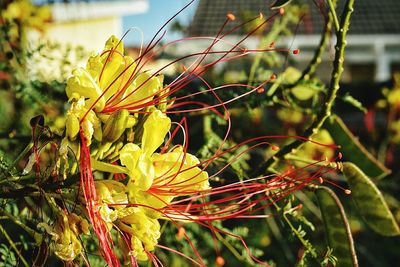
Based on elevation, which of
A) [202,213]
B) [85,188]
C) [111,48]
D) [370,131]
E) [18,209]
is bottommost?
[370,131]

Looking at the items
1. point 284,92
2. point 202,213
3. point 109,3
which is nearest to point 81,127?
point 202,213

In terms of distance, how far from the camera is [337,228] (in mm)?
1339

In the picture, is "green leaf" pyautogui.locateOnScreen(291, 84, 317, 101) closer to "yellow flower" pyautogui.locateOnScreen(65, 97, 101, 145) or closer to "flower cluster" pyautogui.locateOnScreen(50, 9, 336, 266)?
"flower cluster" pyautogui.locateOnScreen(50, 9, 336, 266)

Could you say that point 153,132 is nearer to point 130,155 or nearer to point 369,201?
point 130,155

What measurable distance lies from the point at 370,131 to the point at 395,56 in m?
9.63

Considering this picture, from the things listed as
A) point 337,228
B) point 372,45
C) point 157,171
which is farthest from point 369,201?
point 372,45

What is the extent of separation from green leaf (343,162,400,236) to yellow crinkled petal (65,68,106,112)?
26.1 inches

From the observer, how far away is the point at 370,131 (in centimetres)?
390

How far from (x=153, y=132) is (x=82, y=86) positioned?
0.48ft

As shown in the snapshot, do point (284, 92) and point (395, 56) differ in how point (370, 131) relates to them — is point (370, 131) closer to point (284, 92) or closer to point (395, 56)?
point (284, 92)

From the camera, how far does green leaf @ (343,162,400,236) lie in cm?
149

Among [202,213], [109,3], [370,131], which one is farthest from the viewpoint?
[109,3]

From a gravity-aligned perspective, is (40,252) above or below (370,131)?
above

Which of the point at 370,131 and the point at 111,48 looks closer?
the point at 111,48
